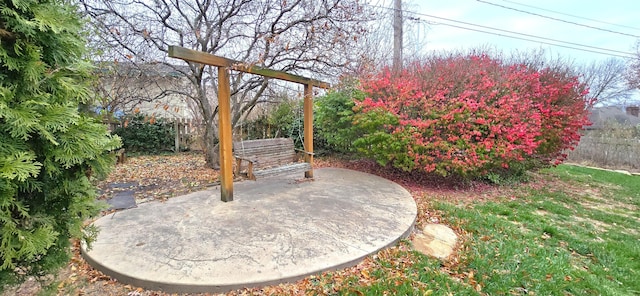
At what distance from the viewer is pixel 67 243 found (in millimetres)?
1523

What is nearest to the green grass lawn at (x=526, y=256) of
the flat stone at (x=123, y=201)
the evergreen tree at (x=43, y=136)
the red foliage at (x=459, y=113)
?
the red foliage at (x=459, y=113)

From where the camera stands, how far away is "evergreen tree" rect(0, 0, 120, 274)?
119 centimetres

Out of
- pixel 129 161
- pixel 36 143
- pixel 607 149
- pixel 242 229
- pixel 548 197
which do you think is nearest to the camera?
pixel 36 143

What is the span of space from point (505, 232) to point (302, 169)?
9.43 feet

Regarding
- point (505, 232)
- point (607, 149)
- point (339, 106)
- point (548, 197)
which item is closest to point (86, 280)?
point (505, 232)

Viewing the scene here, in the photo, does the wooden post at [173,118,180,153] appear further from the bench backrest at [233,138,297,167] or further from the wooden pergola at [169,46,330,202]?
the wooden pergola at [169,46,330,202]

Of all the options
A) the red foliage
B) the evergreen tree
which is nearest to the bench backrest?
the red foliage

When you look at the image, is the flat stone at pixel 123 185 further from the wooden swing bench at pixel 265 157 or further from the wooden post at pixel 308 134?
the wooden post at pixel 308 134

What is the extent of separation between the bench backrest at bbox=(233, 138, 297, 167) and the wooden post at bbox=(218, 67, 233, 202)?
1.63 ft

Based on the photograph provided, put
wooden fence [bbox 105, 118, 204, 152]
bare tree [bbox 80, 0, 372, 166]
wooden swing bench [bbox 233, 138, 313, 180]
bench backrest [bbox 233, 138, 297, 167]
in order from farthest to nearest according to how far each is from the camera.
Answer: wooden fence [bbox 105, 118, 204, 152]
bare tree [bbox 80, 0, 372, 166]
bench backrest [bbox 233, 138, 297, 167]
wooden swing bench [bbox 233, 138, 313, 180]

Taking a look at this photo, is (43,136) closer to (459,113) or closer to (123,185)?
(123,185)

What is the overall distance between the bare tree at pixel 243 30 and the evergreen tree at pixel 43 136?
293 cm

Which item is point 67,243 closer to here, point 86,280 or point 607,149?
point 86,280

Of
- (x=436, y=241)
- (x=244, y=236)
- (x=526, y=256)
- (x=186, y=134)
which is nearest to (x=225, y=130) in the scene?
(x=244, y=236)
